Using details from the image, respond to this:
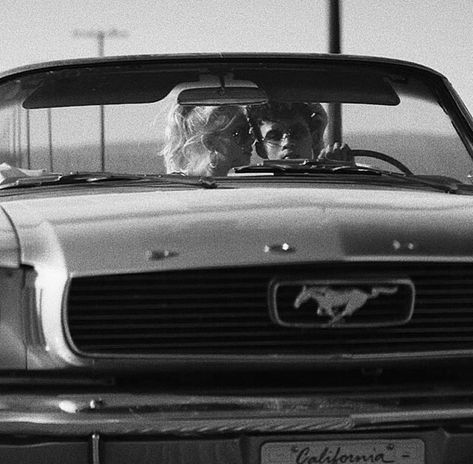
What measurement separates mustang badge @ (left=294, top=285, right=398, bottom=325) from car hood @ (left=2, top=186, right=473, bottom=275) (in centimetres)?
8

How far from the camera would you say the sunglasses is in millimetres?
5352

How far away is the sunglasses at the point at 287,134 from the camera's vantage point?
5352mm

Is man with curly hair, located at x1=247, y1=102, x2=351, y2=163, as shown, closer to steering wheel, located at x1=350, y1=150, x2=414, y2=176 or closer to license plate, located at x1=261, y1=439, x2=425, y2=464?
steering wheel, located at x1=350, y1=150, x2=414, y2=176

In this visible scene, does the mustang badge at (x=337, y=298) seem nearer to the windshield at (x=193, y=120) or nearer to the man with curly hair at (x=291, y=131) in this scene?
the windshield at (x=193, y=120)

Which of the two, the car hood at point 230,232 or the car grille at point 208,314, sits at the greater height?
the car hood at point 230,232

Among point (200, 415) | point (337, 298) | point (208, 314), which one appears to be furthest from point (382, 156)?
point (200, 415)

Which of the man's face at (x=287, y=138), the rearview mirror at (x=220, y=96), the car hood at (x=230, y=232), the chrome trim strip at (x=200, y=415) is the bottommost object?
the chrome trim strip at (x=200, y=415)

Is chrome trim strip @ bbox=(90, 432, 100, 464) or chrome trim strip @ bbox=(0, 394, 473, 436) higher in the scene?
chrome trim strip @ bbox=(0, 394, 473, 436)

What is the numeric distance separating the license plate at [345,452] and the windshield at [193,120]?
1.57 metres

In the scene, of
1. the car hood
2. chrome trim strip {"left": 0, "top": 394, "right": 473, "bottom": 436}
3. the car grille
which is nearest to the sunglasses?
the car hood

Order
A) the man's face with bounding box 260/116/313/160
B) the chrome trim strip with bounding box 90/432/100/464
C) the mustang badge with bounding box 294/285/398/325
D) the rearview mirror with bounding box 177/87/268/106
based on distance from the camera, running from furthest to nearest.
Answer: the man's face with bounding box 260/116/313/160 → the rearview mirror with bounding box 177/87/268/106 → the mustang badge with bounding box 294/285/398/325 → the chrome trim strip with bounding box 90/432/100/464

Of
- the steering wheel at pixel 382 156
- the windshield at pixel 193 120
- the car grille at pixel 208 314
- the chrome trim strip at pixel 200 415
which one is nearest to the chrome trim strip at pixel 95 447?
the chrome trim strip at pixel 200 415

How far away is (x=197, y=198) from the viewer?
4.27 m

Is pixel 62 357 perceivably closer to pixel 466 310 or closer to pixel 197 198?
pixel 197 198
